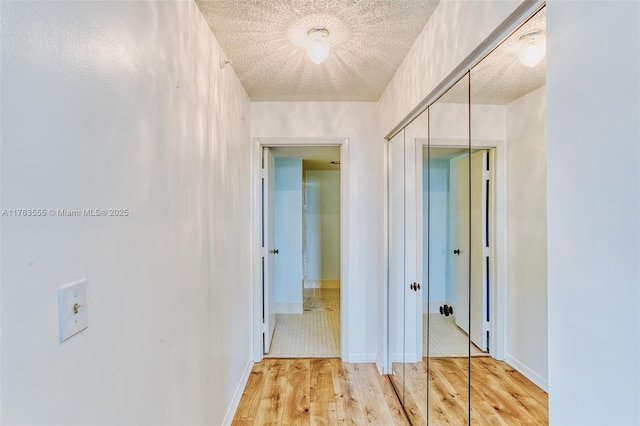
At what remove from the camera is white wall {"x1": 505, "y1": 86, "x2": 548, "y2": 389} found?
3.00 ft

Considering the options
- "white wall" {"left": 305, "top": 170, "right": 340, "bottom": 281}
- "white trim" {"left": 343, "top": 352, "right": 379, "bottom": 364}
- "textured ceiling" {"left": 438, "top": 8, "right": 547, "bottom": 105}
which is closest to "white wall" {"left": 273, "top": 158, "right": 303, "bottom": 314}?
"white wall" {"left": 305, "top": 170, "right": 340, "bottom": 281}

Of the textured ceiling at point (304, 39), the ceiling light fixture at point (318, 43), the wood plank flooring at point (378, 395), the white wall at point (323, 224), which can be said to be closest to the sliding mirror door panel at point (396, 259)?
the wood plank flooring at point (378, 395)

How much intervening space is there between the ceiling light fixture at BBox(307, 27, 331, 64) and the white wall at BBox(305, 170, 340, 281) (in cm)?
393

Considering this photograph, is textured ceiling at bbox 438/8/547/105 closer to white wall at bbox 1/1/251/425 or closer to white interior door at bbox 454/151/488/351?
white interior door at bbox 454/151/488/351

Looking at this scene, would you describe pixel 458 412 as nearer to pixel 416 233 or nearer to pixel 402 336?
pixel 402 336

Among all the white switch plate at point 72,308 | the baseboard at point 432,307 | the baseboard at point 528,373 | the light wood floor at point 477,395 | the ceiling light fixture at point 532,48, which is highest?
the ceiling light fixture at point 532,48

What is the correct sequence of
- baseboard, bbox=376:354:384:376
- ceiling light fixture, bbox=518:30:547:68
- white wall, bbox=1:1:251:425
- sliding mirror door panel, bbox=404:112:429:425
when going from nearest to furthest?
white wall, bbox=1:1:251:425 → ceiling light fixture, bbox=518:30:547:68 → sliding mirror door panel, bbox=404:112:429:425 → baseboard, bbox=376:354:384:376

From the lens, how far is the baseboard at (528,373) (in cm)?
91

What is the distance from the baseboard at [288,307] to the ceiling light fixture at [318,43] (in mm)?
3489

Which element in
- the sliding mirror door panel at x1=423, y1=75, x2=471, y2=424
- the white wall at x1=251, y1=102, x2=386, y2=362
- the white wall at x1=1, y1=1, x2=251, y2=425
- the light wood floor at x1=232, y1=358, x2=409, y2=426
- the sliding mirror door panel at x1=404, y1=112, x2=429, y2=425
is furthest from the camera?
the white wall at x1=251, y1=102, x2=386, y2=362

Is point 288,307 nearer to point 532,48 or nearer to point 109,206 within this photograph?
point 109,206

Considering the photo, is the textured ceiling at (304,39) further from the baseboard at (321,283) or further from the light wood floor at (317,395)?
the baseboard at (321,283)

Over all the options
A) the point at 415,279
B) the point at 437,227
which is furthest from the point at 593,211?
the point at 415,279

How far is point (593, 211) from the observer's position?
689mm
